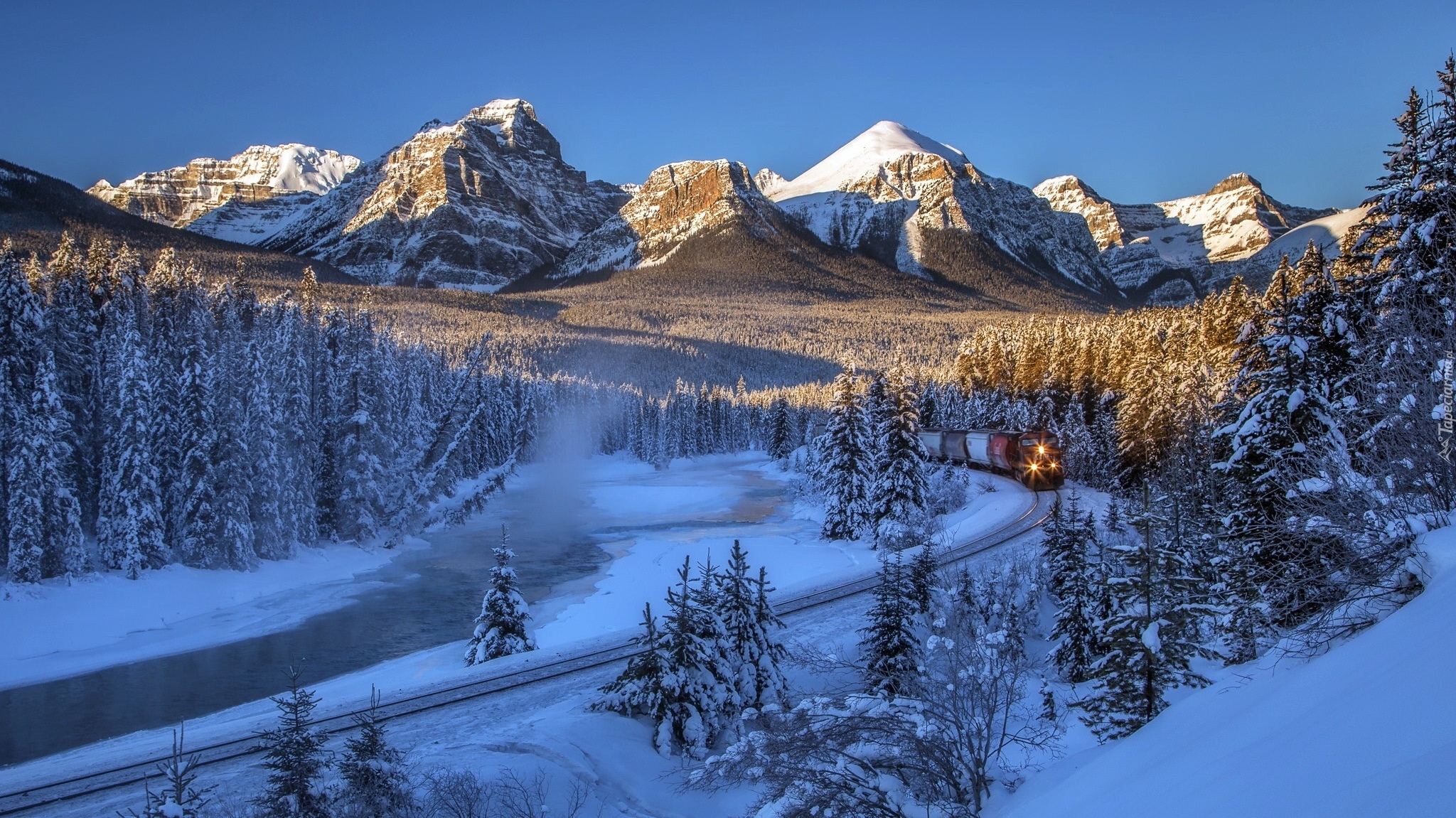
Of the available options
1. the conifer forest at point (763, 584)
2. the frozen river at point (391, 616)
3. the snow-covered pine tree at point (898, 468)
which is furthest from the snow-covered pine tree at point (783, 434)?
the snow-covered pine tree at point (898, 468)

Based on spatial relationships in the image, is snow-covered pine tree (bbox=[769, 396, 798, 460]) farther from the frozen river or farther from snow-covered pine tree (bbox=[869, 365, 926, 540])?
snow-covered pine tree (bbox=[869, 365, 926, 540])

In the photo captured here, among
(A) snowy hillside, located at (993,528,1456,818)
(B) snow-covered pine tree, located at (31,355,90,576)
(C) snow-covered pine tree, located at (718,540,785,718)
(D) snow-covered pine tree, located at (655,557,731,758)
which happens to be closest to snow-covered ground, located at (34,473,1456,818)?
(A) snowy hillside, located at (993,528,1456,818)

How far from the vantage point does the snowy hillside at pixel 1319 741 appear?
2875 millimetres

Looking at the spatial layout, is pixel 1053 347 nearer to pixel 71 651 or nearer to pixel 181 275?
pixel 181 275

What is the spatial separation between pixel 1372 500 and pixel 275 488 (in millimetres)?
39611

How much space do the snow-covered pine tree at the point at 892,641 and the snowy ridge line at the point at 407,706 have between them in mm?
5541

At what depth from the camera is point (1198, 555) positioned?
17.3 metres

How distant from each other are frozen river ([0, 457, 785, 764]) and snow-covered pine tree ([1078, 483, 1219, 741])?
62.7 ft

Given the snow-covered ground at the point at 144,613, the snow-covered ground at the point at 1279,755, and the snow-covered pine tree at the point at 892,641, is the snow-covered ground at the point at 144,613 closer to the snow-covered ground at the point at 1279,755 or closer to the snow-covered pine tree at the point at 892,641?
the snow-covered ground at the point at 1279,755

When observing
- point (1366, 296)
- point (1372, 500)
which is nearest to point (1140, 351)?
point (1366, 296)

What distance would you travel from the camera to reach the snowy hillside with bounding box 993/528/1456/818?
288 centimetres

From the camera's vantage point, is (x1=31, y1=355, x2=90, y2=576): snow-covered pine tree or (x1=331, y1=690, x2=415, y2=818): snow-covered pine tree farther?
(x1=31, y1=355, x2=90, y2=576): snow-covered pine tree

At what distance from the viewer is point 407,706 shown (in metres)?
17.2

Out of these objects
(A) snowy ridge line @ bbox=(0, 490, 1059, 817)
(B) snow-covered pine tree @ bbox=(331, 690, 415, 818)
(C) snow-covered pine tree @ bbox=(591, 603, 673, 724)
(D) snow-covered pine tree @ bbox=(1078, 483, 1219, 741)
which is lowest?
(A) snowy ridge line @ bbox=(0, 490, 1059, 817)
